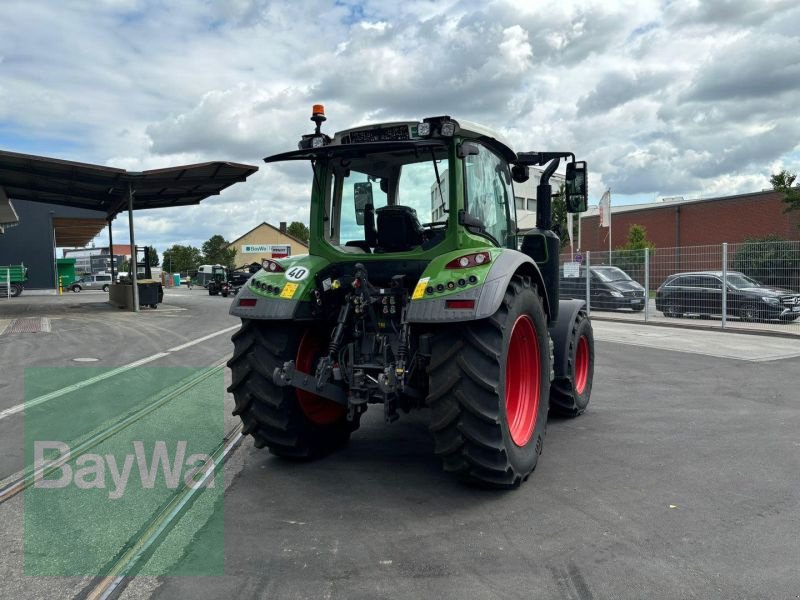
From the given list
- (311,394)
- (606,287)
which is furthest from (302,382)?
(606,287)

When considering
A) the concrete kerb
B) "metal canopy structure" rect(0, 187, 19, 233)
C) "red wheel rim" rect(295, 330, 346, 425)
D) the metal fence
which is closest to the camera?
"red wheel rim" rect(295, 330, 346, 425)

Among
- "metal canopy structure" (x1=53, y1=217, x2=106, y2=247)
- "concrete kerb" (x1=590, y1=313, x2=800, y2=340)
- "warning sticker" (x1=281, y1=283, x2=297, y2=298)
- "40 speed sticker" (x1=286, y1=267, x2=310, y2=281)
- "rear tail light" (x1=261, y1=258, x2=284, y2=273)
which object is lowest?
"concrete kerb" (x1=590, y1=313, x2=800, y2=340)

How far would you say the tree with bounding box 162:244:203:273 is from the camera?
99.8 m

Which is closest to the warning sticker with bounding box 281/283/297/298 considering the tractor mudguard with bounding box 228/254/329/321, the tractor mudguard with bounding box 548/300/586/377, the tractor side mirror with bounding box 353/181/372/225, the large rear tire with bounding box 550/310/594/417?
the tractor mudguard with bounding box 228/254/329/321

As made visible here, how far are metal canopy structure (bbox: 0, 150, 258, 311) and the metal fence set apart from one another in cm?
1141

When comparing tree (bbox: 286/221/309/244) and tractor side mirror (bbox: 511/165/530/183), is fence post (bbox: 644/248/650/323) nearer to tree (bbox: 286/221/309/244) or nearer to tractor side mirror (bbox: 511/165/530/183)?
tractor side mirror (bbox: 511/165/530/183)

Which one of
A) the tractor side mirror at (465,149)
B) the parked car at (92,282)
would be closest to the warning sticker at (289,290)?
the tractor side mirror at (465,149)

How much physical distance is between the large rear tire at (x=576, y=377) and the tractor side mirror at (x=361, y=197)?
7.72ft

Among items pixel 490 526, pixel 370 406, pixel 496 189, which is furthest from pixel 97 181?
pixel 490 526

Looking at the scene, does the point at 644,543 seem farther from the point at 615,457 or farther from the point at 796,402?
the point at 796,402

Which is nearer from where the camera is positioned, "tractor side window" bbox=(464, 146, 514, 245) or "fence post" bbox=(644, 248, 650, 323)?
"tractor side window" bbox=(464, 146, 514, 245)

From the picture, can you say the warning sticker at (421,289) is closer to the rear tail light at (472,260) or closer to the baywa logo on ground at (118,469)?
the rear tail light at (472,260)

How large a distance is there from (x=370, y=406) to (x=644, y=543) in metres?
4.02

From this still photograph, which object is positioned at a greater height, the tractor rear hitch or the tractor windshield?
the tractor windshield
